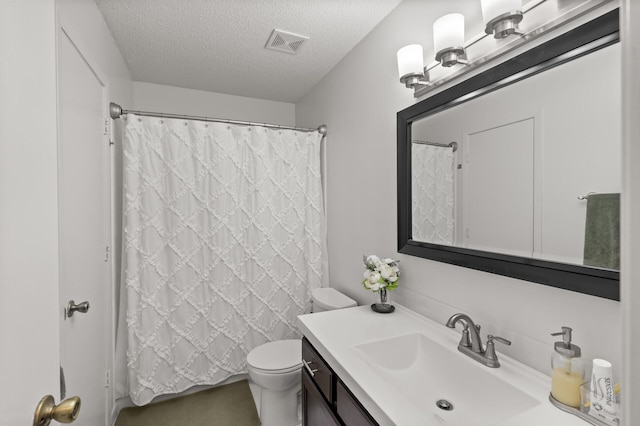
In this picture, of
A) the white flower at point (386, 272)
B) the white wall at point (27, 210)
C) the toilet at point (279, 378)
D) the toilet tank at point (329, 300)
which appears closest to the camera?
the white wall at point (27, 210)

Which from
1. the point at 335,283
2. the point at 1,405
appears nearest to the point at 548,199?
the point at 1,405

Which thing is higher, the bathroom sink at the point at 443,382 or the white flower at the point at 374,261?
the white flower at the point at 374,261

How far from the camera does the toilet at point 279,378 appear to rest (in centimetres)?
181

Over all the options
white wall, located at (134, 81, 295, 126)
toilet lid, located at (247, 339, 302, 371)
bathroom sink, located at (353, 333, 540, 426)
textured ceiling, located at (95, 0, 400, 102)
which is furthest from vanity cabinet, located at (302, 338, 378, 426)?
white wall, located at (134, 81, 295, 126)

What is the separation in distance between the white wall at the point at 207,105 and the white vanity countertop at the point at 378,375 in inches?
86.5

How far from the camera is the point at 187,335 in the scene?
6.99 ft

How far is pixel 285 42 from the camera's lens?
1.98 m

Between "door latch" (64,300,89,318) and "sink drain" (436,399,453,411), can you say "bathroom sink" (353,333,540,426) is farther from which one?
"door latch" (64,300,89,318)

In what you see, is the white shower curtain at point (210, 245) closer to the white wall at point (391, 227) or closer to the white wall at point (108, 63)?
the white wall at point (108, 63)

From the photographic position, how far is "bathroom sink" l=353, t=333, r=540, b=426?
3.10ft

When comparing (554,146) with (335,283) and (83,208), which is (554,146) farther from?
(83,208)

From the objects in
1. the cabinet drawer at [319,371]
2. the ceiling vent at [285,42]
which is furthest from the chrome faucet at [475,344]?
the ceiling vent at [285,42]

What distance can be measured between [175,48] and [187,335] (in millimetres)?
1941

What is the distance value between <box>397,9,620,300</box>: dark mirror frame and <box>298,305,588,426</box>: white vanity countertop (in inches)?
12.3
